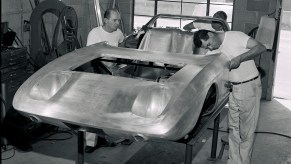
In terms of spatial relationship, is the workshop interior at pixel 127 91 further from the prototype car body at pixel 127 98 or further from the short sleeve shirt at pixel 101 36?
the short sleeve shirt at pixel 101 36

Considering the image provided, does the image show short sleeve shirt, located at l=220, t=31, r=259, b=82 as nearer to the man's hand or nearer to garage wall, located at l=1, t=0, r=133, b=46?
the man's hand

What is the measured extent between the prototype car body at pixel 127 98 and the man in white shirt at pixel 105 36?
3.47 feet

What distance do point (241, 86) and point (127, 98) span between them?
1.40 meters

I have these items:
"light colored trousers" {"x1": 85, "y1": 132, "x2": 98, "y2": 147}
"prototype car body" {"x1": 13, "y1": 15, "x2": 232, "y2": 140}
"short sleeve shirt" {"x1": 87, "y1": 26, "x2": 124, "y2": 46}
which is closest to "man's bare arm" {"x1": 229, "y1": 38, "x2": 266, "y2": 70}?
"prototype car body" {"x1": 13, "y1": 15, "x2": 232, "y2": 140}

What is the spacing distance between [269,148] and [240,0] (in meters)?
3.02

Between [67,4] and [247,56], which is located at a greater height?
[67,4]

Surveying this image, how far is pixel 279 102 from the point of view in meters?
7.21

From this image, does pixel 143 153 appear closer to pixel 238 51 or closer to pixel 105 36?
pixel 105 36

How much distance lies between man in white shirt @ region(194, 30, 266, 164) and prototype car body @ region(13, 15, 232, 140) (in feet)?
0.63

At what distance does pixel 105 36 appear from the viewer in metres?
5.04

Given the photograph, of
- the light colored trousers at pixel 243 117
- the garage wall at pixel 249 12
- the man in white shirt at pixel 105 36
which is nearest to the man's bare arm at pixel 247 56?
the light colored trousers at pixel 243 117

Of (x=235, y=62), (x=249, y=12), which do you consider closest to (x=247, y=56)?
(x=235, y=62)

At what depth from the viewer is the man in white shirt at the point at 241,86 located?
3.94 m

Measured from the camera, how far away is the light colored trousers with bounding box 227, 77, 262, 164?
4090 millimetres
